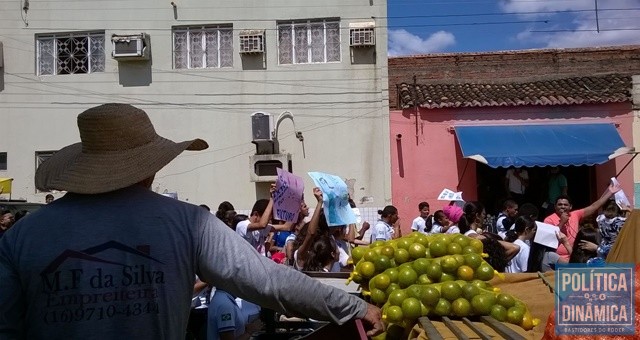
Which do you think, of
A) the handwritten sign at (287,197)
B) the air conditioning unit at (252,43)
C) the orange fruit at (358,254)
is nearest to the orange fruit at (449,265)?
the orange fruit at (358,254)

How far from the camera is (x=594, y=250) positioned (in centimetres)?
623

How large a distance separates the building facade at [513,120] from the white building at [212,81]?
0.71 metres

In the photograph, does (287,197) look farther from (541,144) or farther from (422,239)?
(541,144)

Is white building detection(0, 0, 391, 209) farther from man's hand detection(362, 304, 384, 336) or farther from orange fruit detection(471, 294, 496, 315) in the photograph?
man's hand detection(362, 304, 384, 336)

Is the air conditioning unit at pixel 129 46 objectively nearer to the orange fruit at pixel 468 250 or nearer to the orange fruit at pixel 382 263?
the orange fruit at pixel 382 263

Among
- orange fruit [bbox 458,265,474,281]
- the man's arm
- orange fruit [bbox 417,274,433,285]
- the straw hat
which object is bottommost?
orange fruit [bbox 417,274,433,285]

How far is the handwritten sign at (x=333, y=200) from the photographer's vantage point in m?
6.73

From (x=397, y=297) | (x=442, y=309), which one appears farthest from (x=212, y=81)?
(x=442, y=309)

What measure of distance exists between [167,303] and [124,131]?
2.07 feet

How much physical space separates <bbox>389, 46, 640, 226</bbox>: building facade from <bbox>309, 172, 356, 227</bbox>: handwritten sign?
8887mm

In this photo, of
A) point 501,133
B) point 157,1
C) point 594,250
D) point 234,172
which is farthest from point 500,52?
point 594,250

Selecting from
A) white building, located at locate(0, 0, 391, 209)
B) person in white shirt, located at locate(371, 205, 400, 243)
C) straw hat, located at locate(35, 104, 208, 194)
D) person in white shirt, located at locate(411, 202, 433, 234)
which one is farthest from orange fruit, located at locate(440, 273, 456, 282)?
white building, located at locate(0, 0, 391, 209)

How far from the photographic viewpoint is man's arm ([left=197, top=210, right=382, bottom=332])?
2.29 meters

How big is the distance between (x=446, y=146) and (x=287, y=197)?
9.83m
